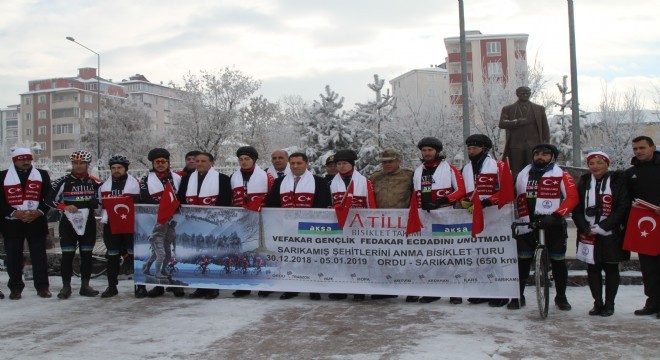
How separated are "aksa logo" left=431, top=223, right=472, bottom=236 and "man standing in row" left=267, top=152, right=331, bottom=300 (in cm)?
141

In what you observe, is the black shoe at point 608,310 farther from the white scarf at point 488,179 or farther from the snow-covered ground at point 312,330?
the white scarf at point 488,179

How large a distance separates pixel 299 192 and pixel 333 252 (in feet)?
2.89

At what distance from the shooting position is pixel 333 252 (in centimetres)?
814

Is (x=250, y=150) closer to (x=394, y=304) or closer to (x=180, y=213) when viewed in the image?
(x=180, y=213)

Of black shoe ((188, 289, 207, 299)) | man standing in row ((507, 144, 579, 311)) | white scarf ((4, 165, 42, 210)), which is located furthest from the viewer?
black shoe ((188, 289, 207, 299))

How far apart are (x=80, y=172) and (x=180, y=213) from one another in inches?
54.9

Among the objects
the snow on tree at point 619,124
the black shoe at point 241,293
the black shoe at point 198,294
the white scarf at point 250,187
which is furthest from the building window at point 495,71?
the black shoe at point 198,294

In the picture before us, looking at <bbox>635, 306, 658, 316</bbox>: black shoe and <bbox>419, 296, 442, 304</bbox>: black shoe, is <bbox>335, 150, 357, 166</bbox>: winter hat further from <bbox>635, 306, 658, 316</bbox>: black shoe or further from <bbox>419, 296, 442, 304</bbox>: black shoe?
<bbox>635, 306, 658, 316</bbox>: black shoe

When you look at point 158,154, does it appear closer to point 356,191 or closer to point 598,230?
point 356,191

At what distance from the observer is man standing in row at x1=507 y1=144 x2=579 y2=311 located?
277 inches

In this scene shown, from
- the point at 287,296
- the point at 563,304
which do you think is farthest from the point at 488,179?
the point at 287,296

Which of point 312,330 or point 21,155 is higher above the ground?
point 21,155

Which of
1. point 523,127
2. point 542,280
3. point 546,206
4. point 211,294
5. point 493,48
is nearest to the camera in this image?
point 542,280

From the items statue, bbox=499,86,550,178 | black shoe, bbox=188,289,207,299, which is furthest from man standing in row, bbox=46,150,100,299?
statue, bbox=499,86,550,178
